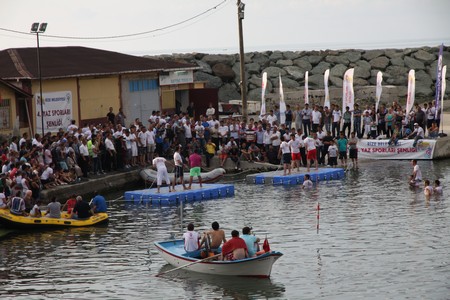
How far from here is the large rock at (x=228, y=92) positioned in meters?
69.6

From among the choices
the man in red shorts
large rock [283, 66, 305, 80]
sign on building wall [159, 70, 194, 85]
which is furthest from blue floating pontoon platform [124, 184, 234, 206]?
large rock [283, 66, 305, 80]

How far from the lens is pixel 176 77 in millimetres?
54344

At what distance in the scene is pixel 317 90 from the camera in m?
65.4

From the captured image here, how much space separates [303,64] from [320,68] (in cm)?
146

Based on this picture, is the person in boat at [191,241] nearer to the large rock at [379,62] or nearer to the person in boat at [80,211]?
the person in boat at [80,211]

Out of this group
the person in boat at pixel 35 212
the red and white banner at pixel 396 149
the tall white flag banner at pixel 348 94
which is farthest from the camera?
the tall white flag banner at pixel 348 94

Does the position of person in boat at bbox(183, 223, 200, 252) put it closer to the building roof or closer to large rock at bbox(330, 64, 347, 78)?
the building roof

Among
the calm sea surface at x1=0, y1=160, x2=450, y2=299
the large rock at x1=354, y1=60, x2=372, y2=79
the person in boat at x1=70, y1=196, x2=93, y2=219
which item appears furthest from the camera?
the large rock at x1=354, y1=60, x2=372, y2=79

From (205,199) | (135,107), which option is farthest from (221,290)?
(135,107)

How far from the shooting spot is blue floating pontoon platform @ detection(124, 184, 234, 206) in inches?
1524

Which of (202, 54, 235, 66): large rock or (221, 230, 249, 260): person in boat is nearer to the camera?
(221, 230, 249, 260): person in boat

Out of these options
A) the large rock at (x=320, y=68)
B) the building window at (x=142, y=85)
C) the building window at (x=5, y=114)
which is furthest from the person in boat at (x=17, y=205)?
the large rock at (x=320, y=68)

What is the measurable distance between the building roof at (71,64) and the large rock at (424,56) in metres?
24.0

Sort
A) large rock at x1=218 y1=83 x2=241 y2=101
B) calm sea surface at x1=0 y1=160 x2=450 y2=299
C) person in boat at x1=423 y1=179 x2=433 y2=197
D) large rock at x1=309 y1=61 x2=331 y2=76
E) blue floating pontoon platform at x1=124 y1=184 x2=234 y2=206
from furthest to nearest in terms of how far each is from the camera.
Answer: large rock at x1=309 y1=61 x2=331 y2=76
large rock at x1=218 y1=83 x2=241 y2=101
blue floating pontoon platform at x1=124 y1=184 x2=234 y2=206
person in boat at x1=423 y1=179 x2=433 y2=197
calm sea surface at x1=0 y1=160 x2=450 y2=299
